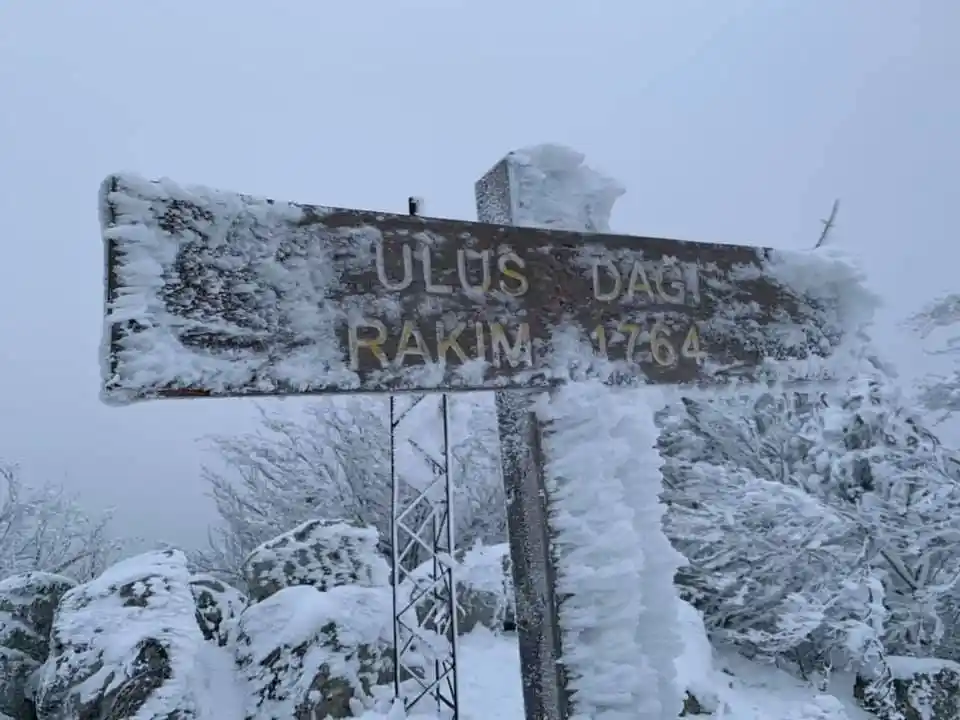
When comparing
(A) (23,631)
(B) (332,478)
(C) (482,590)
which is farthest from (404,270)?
(B) (332,478)

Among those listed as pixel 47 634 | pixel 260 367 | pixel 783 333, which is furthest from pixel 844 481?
pixel 47 634

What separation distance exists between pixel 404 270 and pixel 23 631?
7.35m

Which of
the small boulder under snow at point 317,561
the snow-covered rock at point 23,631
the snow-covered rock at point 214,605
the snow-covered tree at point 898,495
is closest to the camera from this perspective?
the snow-covered tree at point 898,495

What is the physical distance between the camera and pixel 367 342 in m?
1.10

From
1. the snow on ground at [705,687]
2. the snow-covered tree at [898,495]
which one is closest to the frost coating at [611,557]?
the snow on ground at [705,687]

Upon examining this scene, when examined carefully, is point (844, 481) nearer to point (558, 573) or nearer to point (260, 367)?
point (558, 573)

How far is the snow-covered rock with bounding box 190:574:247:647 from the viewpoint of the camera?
6848mm

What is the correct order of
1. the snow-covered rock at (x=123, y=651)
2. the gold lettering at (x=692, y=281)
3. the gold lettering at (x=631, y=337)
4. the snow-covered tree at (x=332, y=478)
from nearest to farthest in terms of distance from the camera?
the gold lettering at (x=631, y=337), the gold lettering at (x=692, y=281), the snow-covered rock at (x=123, y=651), the snow-covered tree at (x=332, y=478)

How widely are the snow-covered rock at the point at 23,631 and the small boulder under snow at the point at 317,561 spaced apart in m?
1.83

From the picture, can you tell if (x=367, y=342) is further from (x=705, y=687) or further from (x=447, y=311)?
(x=705, y=687)

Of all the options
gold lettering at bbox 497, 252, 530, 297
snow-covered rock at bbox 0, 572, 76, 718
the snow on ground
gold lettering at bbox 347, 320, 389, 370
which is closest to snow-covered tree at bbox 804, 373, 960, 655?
the snow on ground

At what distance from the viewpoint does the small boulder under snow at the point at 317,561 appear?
7.02 metres

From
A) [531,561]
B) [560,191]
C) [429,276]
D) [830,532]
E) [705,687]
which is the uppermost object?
[560,191]

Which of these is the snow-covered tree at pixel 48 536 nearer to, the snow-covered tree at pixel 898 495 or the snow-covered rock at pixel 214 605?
the snow-covered rock at pixel 214 605
